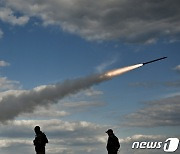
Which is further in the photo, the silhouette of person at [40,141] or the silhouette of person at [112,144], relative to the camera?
the silhouette of person at [40,141]

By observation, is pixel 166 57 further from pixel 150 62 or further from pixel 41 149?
pixel 41 149

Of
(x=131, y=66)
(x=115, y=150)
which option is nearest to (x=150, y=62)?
(x=131, y=66)

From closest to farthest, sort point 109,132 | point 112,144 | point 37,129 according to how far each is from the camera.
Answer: point 109,132
point 112,144
point 37,129

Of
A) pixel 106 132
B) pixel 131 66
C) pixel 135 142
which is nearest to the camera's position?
pixel 106 132

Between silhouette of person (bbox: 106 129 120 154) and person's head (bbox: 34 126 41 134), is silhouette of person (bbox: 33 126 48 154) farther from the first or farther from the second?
silhouette of person (bbox: 106 129 120 154)

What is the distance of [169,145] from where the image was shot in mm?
33312

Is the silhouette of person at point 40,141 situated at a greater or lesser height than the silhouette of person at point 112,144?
greater

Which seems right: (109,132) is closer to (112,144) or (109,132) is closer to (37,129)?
(112,144)

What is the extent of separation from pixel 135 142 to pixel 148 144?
210cm

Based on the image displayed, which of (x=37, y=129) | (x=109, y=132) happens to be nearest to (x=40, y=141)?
(x=37, y=129)

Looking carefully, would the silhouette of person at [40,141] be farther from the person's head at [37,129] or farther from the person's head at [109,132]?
the person's head at [109,132]

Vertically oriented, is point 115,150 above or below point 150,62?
below

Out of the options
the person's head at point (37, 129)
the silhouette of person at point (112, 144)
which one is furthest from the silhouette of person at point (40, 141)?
the silhouette of person at point (112, 144)

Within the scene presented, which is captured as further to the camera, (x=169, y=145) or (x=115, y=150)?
(x=169, y=145)
